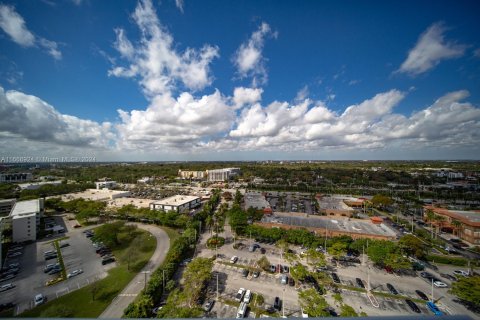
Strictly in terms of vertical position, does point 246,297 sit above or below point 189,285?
below

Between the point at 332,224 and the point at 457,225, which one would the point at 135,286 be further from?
the point at 457,225

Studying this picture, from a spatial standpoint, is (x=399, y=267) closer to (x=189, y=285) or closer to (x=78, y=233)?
(x=189, y=285)

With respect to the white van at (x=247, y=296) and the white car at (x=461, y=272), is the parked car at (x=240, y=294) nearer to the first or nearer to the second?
the white van at (x=247, y=296)

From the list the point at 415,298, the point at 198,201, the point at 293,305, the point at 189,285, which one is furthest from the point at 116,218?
the point at 415,298

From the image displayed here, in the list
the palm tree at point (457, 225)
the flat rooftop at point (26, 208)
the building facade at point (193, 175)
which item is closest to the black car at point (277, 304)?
the palm tree at point (457, 225)

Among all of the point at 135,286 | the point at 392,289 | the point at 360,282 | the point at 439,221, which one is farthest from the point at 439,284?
the point at 135,286
